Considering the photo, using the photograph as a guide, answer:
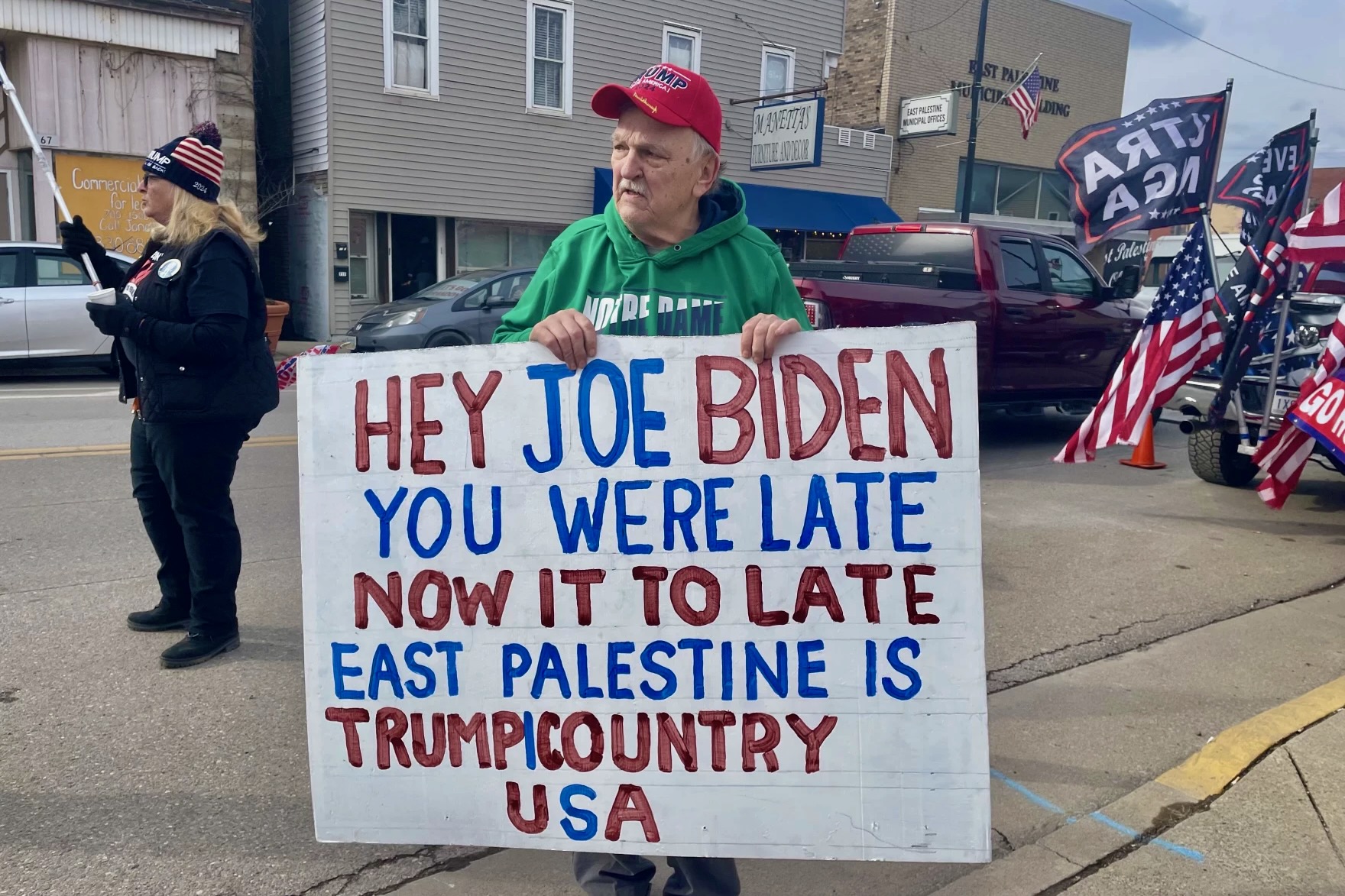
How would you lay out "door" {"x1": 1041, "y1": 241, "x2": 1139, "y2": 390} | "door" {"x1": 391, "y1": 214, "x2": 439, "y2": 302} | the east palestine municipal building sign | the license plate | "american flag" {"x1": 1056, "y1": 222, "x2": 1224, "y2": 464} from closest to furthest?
"american flag" {"x1": 1056, "y1": 222, "x2": 1224, "y2": 464} < the license plate < "door" {"x1": 1041, "y1": 241, "x2": 1139, "y2": 390} < "door" {"x1": 391, "y1": 214, "x2": 439, "y2": 302} < the east palestine municipal building sign

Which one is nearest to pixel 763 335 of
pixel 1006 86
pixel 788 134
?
pixel 788 134

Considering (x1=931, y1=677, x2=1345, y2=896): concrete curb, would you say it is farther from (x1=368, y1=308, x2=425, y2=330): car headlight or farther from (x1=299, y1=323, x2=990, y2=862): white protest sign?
(x1=368, y1=308, x2=425, y2=330): car headlight

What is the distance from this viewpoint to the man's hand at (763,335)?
7.06 feet

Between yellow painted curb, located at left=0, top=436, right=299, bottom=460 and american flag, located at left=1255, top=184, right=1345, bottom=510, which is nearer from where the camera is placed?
american flag, located at left=1255, top=184, right=1345, bottom=510

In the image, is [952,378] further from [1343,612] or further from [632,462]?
[1343,612]

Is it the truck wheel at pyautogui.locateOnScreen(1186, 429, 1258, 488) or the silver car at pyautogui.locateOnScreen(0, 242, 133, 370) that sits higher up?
the silver car at pyautogui.locateOnScreen(0, 242, 133, 370)

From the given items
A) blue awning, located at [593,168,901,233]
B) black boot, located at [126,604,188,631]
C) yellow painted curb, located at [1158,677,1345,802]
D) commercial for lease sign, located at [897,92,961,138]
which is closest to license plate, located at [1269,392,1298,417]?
yellow painted curb, located at [1158,677,1345,802]

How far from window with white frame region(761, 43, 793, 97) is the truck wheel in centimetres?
1474

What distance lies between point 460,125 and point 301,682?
1520 cm

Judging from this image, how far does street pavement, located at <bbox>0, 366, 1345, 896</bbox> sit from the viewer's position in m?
2.84

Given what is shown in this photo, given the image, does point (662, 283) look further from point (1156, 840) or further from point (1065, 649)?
point (1065, 649)

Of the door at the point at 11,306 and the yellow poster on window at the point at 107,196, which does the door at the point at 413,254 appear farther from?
the door at the point at 11,306

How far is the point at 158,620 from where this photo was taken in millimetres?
4371

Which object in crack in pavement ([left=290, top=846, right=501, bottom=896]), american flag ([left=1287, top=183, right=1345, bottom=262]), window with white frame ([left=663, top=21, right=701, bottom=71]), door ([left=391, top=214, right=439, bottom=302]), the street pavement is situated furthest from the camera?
window with white frame ([left=663, top=21, right=701, bottom=71])
